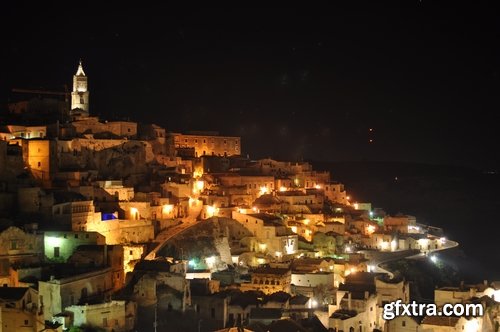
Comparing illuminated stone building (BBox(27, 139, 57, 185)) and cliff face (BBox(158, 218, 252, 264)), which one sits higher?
illuminated stone building (BBox(27, 139, 57, 185))

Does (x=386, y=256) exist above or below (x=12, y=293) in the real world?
below

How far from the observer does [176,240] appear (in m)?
42.1

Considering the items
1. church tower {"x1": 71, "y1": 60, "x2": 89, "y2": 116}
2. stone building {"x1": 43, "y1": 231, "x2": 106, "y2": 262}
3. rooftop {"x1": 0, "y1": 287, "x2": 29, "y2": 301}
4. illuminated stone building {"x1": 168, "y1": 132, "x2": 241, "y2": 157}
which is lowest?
rooftop {"x1": 0, "y1": 287, "x2": 29, "y2": 301}

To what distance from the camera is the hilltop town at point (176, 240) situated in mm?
31062

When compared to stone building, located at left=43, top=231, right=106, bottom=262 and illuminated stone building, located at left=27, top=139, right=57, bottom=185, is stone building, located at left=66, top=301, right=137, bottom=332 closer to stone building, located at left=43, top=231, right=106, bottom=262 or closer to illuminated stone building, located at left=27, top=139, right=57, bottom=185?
stone building, located at left=43, top=231, right=106, bottom=262

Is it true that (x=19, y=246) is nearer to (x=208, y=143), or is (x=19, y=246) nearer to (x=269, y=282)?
(x=269, y=282)

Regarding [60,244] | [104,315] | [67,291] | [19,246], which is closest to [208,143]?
[60,244]

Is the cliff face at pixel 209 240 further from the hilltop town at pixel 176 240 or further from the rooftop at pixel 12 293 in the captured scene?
the rooftop at pixel 12 293

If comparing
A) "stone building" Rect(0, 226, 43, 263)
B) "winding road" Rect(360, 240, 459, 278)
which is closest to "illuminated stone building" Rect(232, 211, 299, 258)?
"winding road" Rect(360, 240, 459, 278)

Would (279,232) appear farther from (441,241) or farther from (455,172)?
(455,172)

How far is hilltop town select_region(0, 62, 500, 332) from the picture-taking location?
102 feet

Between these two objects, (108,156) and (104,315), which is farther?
(108,156)

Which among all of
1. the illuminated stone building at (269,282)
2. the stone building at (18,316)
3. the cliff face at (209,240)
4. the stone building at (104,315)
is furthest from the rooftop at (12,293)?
the illuminated stone building at (269,282)

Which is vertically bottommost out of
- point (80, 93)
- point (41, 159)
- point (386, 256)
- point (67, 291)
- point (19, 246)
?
point (386, 256)
